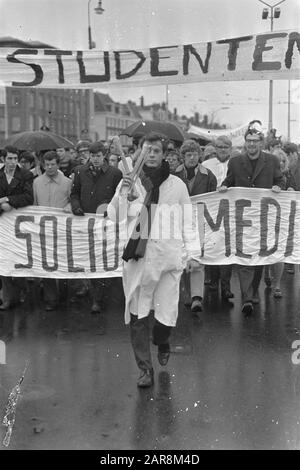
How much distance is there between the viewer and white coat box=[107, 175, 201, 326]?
448cm

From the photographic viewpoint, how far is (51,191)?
6930 millimetres

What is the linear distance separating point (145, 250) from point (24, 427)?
1.55 m

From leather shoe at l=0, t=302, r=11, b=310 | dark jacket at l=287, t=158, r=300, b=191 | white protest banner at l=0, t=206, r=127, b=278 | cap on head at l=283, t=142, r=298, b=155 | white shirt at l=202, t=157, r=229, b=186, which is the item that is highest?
cap on head at l=283, t=142, r=298, b=155

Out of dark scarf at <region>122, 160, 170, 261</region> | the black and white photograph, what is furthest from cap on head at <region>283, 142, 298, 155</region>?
dark scarf at <region>122, 160, 170, 261</region>

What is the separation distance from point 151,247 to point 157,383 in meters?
1.07

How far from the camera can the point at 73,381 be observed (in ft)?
15.0

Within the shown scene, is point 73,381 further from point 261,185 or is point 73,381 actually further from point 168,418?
point 261,185

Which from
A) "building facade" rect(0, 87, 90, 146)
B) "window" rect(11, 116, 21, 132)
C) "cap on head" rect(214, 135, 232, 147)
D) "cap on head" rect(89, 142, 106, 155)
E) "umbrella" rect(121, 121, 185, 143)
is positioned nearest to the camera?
"cap on head" rect(89, 142, 106, 155)

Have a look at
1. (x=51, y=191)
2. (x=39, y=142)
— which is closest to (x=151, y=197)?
(x=51, y=191)

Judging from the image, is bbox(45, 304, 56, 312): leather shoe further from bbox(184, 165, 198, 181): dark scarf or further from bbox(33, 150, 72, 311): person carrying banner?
bbox(184, 165, 198, 181): dark scarf

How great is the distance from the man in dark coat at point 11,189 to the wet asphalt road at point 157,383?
13.7 inches

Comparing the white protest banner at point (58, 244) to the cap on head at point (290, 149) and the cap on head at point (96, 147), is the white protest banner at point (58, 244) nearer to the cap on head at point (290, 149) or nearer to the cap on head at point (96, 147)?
the cap on head at point (96, 147)

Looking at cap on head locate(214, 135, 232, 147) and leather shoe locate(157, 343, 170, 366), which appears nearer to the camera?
leather shoe locate(157, 343, 170, 366)
